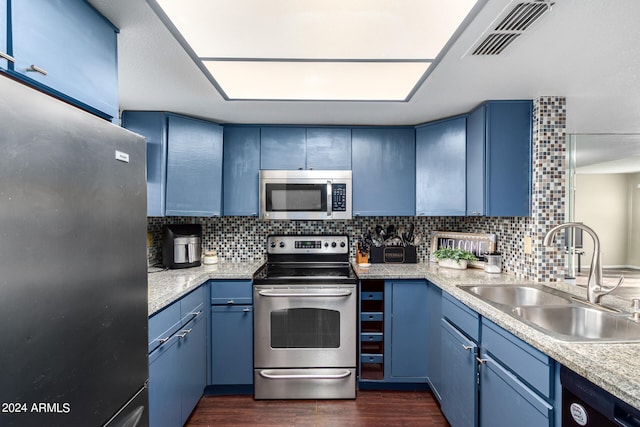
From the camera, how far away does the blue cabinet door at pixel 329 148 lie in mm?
2650

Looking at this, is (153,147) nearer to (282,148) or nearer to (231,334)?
(282,148)

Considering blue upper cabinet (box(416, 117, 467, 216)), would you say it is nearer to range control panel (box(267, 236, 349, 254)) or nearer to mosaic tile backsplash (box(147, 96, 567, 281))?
mosaic tile backsplash (box(147, 96, 567, 281))

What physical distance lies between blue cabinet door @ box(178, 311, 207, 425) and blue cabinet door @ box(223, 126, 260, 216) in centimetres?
91

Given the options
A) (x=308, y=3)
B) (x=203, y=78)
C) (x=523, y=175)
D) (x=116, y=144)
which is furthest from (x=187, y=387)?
(x=523, y=175)

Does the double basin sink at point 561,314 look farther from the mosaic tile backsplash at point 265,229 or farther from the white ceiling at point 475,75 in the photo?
the white ceiling at point 475,75

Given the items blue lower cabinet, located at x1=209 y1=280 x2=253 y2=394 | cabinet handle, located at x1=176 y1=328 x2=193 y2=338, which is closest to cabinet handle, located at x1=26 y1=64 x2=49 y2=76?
cabinet handle, located at x1=176 y1=328 x2=193 y2=338

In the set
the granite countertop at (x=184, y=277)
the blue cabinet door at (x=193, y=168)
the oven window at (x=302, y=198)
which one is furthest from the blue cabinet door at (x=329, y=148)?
the granite countertop at (x=184, y=277)

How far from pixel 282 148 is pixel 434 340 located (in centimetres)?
191

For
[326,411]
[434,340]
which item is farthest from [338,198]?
[326,411]

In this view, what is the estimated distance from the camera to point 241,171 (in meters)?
2.63

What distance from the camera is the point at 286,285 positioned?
2.26 m

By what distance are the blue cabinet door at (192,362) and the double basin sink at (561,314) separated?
173 cm

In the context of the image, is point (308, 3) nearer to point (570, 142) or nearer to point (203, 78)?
point (203, 78)

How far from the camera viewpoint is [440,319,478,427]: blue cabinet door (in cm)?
166
